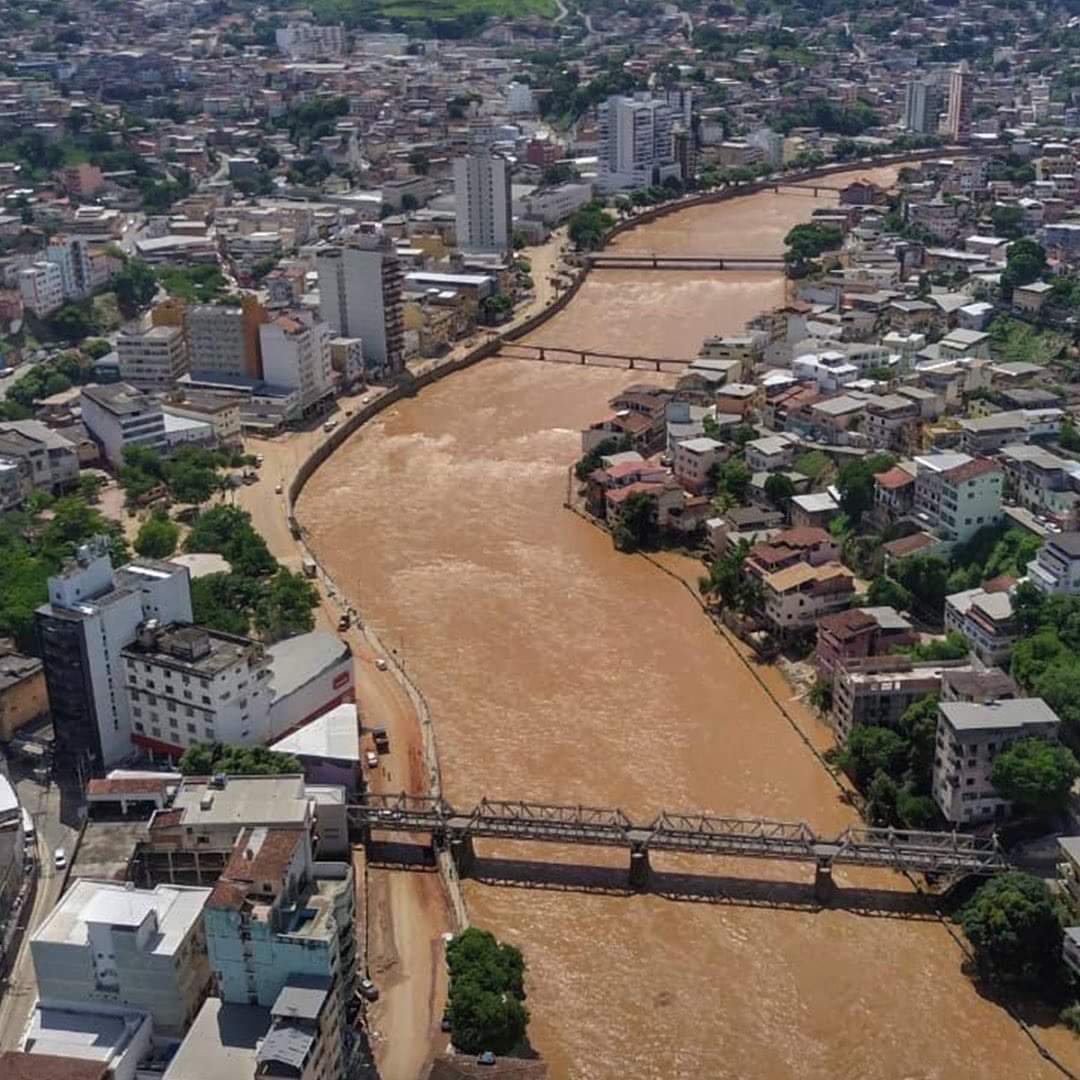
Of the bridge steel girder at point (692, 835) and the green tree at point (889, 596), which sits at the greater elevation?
the green tree at point (889, 596)

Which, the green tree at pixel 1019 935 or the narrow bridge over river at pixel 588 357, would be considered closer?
the green tree at pixel 1019 935

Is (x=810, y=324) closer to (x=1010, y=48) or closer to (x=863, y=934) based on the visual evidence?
(x=863, y=934)

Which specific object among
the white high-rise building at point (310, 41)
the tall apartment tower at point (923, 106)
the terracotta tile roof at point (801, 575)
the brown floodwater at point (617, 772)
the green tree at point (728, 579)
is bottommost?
the brown floodwater at point (617, 772)

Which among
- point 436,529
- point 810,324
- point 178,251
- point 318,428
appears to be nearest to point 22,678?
point 436,529

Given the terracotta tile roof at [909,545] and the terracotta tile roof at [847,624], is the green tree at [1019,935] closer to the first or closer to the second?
the terracotta tile roof at [847,624]

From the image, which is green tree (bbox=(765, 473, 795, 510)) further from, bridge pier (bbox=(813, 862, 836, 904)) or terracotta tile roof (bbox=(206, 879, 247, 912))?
terracotta tile roof (bbox=(206, 879, 247, 912))

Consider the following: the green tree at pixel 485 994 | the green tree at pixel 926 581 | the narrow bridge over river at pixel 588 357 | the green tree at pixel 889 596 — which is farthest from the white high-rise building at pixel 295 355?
the green tree at pixel 485 994

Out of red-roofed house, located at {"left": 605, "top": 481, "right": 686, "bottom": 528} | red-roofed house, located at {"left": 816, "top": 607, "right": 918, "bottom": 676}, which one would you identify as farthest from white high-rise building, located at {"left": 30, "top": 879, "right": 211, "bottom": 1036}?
red-roofed house, located at {"left": 605, "top": 481, "right": 686, "bottom": 528}
